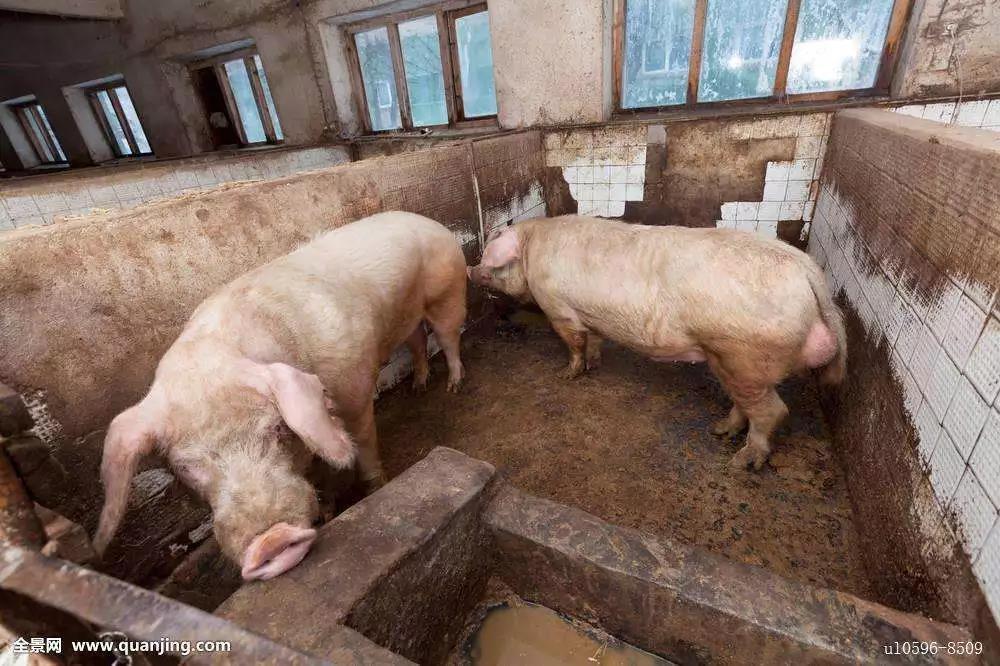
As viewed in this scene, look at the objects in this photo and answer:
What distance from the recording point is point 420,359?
14.4 ft

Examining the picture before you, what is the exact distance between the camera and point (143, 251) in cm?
238

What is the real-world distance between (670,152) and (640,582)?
4.68 metres

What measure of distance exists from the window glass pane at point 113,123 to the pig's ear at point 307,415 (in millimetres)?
12783

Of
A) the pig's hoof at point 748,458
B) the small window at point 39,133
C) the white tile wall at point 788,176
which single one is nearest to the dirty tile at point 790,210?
the white tile wall at point 788,176

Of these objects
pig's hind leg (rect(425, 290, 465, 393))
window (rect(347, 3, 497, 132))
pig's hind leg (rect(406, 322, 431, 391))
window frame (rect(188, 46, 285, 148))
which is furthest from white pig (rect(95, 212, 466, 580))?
window frame (rect(188, 46, 285, 148))

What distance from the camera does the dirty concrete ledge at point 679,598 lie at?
1.48 meters

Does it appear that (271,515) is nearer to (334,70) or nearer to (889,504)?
(889,504)

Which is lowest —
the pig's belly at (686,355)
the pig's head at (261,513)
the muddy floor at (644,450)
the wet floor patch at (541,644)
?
the muddy floor at (644,450)

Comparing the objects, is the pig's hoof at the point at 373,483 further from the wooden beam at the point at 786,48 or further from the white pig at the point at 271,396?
the wooden beam at the point at 786,48

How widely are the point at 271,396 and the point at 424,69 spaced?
687cm

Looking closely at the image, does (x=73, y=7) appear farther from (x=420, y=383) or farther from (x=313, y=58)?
(x=420, y=383)

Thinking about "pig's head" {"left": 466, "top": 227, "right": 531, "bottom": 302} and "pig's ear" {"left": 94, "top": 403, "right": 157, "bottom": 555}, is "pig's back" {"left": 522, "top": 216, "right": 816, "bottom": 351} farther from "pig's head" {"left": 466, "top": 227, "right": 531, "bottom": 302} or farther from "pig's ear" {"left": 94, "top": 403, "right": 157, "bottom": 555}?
"pig's ear" {"left": 94, "top": 403, "right": 157, "bottom": 555}

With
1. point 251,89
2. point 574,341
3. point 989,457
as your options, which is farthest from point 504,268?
point 251,89

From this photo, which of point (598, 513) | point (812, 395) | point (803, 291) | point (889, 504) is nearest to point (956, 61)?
point (812, 395)
